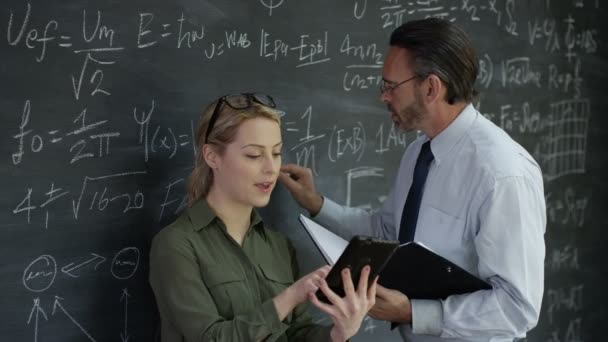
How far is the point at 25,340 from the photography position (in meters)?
2.26

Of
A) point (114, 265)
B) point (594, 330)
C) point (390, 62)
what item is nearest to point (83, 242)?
point (114, 265)

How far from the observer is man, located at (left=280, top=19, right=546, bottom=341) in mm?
2236

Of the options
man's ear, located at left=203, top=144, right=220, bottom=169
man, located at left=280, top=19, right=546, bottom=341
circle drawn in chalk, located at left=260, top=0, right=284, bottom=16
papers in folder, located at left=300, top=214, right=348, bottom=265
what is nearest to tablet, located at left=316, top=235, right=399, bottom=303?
papers in folder, located at left=300, top=214, right=348, bottom=265

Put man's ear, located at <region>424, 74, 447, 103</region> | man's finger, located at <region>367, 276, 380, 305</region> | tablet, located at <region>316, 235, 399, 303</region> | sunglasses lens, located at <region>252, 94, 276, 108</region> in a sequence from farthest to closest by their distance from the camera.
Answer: man's ear, located at <region>424, 74, 447, 103</region>, sunglasses lens, located at <region>252, 94, 276, 108</region>, man's finger, located at <region>367, 276, 380, 305</region>, tablet, located at <region>316, 235, 399, 303</region>

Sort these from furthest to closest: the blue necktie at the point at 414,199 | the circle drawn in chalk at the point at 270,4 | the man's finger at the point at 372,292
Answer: the circle drawn in chalk at the point at 270,4, the blue necktie at the point at 414,199, the man's finger at the point at 372,292

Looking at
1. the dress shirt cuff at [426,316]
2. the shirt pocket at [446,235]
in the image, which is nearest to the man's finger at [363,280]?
the dress shirt cuff at [426,316]

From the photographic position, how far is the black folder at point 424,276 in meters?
2.08

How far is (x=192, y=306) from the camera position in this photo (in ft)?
6.81

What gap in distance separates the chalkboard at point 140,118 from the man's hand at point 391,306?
0.63 meters

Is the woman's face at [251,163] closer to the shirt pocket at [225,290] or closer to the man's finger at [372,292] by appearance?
the shirt pocket at [225,290]

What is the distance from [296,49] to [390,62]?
1.44 ft

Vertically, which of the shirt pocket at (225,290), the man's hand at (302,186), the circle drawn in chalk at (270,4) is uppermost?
the circle drawn in chalk at (270,4)

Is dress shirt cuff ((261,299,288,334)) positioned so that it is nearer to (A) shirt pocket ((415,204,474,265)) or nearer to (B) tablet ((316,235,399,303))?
(B) tablet ((316,235,399,303))

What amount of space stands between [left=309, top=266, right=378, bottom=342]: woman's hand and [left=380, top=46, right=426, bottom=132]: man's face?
0.62 metres
